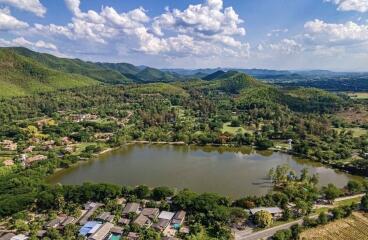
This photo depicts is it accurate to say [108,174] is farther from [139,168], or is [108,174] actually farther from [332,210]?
[332,210]

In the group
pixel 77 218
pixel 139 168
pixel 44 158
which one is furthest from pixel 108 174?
pixel 77 218

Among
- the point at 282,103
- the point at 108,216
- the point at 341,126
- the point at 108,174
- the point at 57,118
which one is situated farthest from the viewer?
the point at 282,103

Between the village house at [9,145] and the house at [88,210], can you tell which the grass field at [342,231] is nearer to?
the house at [88,210]

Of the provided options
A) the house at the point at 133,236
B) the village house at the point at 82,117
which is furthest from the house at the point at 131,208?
the village house at the point at 82,117

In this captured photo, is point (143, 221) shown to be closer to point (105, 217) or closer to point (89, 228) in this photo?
point (105, 217)

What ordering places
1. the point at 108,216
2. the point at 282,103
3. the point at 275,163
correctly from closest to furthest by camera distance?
1. the point at 108,216
2. the point at 275,163
3. the point at 282,103

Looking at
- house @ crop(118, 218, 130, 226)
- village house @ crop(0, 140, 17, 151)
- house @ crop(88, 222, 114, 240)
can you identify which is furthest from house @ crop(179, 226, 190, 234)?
village house @ crop(0, 140, 17, 151)

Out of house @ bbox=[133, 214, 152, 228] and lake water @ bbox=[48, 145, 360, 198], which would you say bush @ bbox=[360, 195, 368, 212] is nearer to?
lake water @ bbox=[48, 145, 360, 198]
